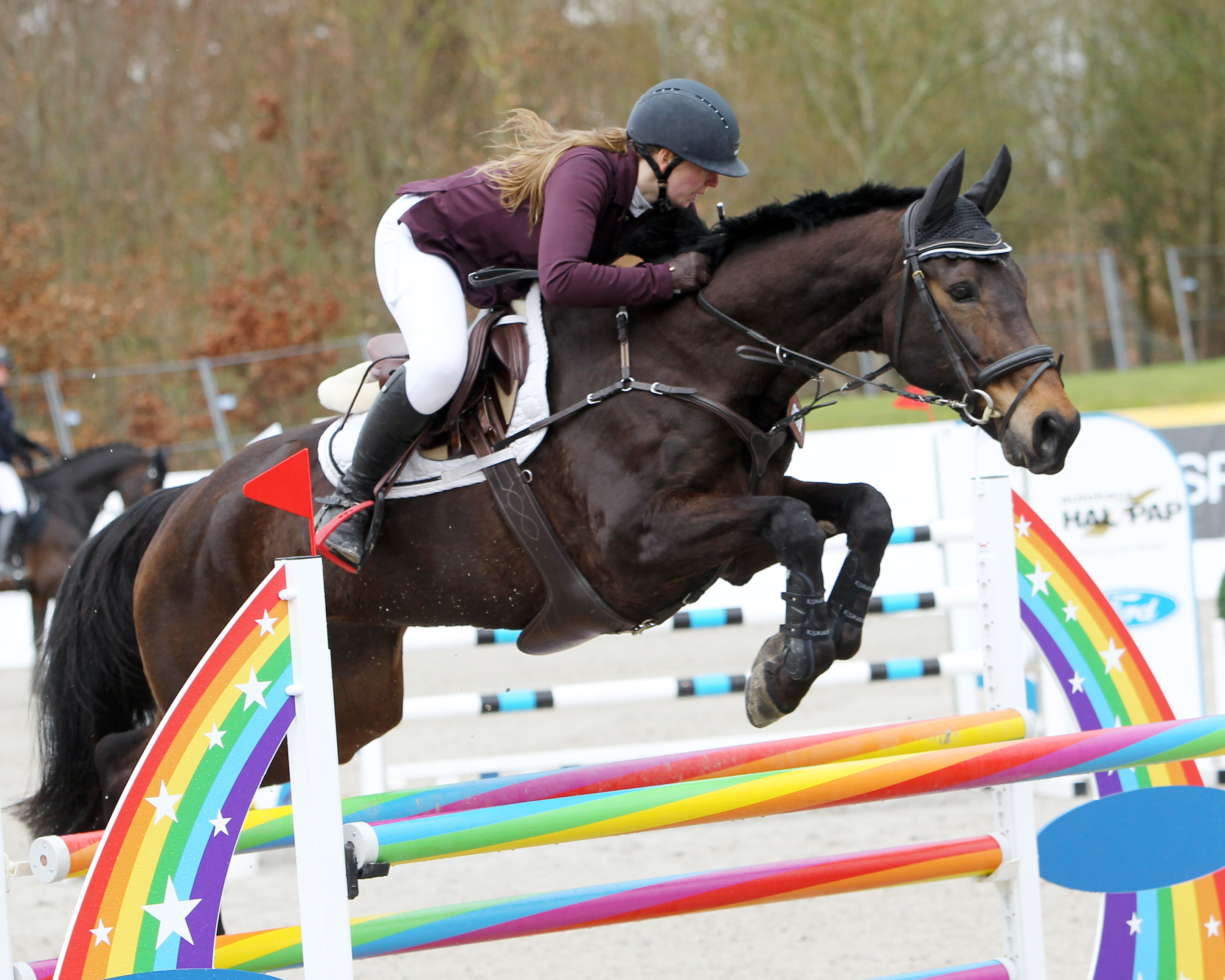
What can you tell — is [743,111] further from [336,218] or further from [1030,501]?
[1030,501]

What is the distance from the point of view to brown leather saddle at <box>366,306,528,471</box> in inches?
105

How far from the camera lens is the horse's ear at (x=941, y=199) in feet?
7.63

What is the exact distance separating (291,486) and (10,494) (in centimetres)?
620

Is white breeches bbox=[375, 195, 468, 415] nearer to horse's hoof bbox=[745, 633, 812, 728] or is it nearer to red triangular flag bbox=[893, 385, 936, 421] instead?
horse's hoof bbox=[745, 633, 812, 728]

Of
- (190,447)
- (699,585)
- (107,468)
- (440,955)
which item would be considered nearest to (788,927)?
(440,955)

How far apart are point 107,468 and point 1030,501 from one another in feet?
17.2

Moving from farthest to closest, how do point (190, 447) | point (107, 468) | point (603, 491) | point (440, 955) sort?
point (190, 447)
point (107, 468)
point (440, 955)
point (603, 491)

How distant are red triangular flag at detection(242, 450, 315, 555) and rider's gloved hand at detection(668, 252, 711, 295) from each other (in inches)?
38.9

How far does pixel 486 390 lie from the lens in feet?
→ 8.91

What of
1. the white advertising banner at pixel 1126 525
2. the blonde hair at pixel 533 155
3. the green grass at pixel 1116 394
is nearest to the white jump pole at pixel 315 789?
the blonde hair at pixel 533 155

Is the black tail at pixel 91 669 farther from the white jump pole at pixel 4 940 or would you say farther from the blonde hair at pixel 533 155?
the white jump pole at pixel 4 940

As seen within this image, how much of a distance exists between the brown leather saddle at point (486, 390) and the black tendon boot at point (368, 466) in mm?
49

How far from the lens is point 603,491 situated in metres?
2.56

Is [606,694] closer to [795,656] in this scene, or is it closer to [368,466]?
[368,466]
